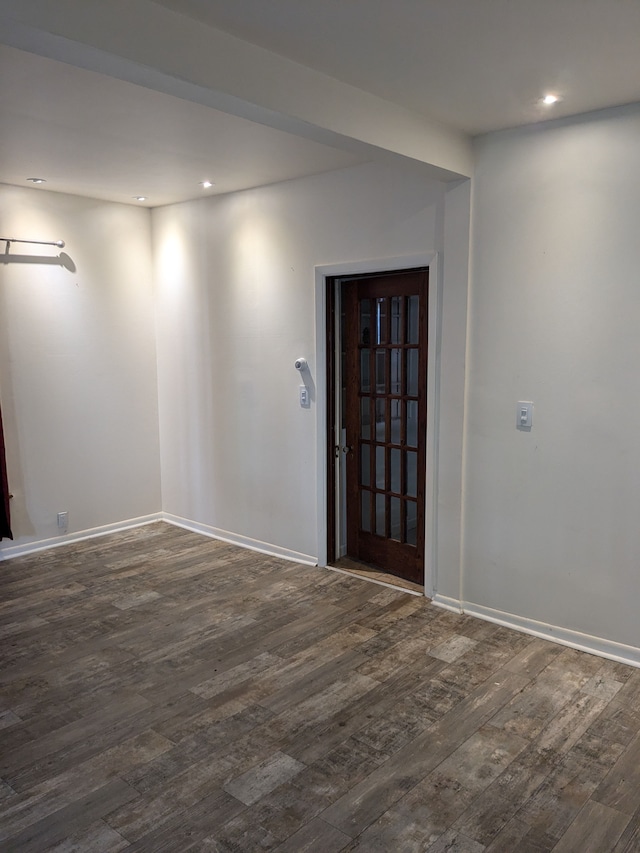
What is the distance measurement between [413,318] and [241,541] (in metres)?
2.26

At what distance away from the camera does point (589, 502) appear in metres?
3.24

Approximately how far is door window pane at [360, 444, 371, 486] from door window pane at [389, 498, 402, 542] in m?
0.25

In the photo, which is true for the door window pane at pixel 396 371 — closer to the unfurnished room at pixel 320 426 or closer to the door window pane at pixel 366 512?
the unfurnished room at pixel 320 426

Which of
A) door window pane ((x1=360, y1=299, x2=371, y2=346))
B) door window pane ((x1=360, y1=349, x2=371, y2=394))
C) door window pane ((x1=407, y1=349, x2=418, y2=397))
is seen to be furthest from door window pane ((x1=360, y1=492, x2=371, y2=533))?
door window pane ((x1=360, y1=299, x2=371, y2=346))

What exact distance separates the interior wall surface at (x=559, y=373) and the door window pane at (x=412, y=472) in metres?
0.49

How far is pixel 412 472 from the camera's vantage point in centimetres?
415

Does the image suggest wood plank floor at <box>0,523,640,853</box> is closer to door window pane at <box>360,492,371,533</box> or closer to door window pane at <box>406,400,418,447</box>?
door window pane at <box>360,492,371,533</box>

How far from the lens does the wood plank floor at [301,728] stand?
2168 millimetres

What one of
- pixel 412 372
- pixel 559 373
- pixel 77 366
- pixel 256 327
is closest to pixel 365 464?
pixel 412 372

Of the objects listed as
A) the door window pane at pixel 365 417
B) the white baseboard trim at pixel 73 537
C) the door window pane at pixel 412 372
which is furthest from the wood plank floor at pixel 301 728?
the door window pane at pixel 412 372

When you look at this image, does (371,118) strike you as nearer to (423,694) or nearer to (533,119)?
(533,119)

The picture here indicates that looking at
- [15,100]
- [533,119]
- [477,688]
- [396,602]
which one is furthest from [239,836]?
[533,119]

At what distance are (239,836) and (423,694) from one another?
43.8 inches

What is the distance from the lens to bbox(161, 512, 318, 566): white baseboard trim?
469 centimetres
